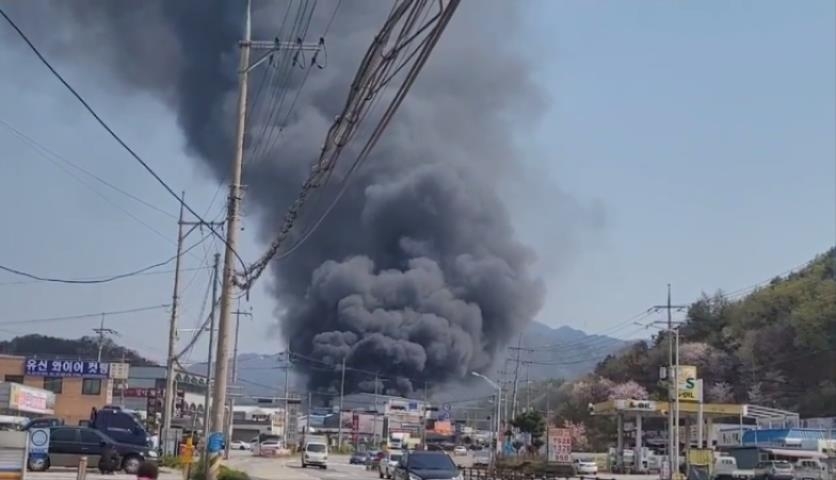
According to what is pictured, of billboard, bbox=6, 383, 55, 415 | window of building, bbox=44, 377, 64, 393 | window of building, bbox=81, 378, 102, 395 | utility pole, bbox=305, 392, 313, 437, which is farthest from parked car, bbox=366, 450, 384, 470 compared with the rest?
utility pole, bbox=305, 392, 313, 437

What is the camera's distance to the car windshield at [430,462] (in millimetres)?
27727

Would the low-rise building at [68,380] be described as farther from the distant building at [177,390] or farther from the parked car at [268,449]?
the parked car at [268,449]

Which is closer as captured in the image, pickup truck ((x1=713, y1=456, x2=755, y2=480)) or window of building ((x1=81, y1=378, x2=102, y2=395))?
pickup truck ((x1=713, y1=456, x2=755, y2=480))

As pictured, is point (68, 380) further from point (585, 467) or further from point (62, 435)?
point (62, 435)

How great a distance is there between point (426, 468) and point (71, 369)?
48.0 meters

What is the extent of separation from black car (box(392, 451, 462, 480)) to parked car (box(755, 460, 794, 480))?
21781mm

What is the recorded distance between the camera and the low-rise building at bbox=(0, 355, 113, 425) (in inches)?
2758

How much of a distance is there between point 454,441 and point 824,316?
44782 mm

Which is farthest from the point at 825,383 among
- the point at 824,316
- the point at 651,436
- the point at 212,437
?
the point at 212,437

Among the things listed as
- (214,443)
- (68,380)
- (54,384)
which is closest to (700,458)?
(214,443)

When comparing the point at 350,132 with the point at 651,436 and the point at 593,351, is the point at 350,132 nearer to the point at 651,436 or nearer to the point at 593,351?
the point at 651,436

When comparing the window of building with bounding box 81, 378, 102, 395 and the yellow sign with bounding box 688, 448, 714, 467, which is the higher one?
the window of building with bounding box 81, 378, 102, 395

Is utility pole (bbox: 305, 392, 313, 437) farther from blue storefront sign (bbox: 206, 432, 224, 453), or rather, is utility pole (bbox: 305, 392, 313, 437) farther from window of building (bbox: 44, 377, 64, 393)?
blue storefront sign (bbox: 206, 432, 224, 453)

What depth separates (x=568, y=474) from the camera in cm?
4691
